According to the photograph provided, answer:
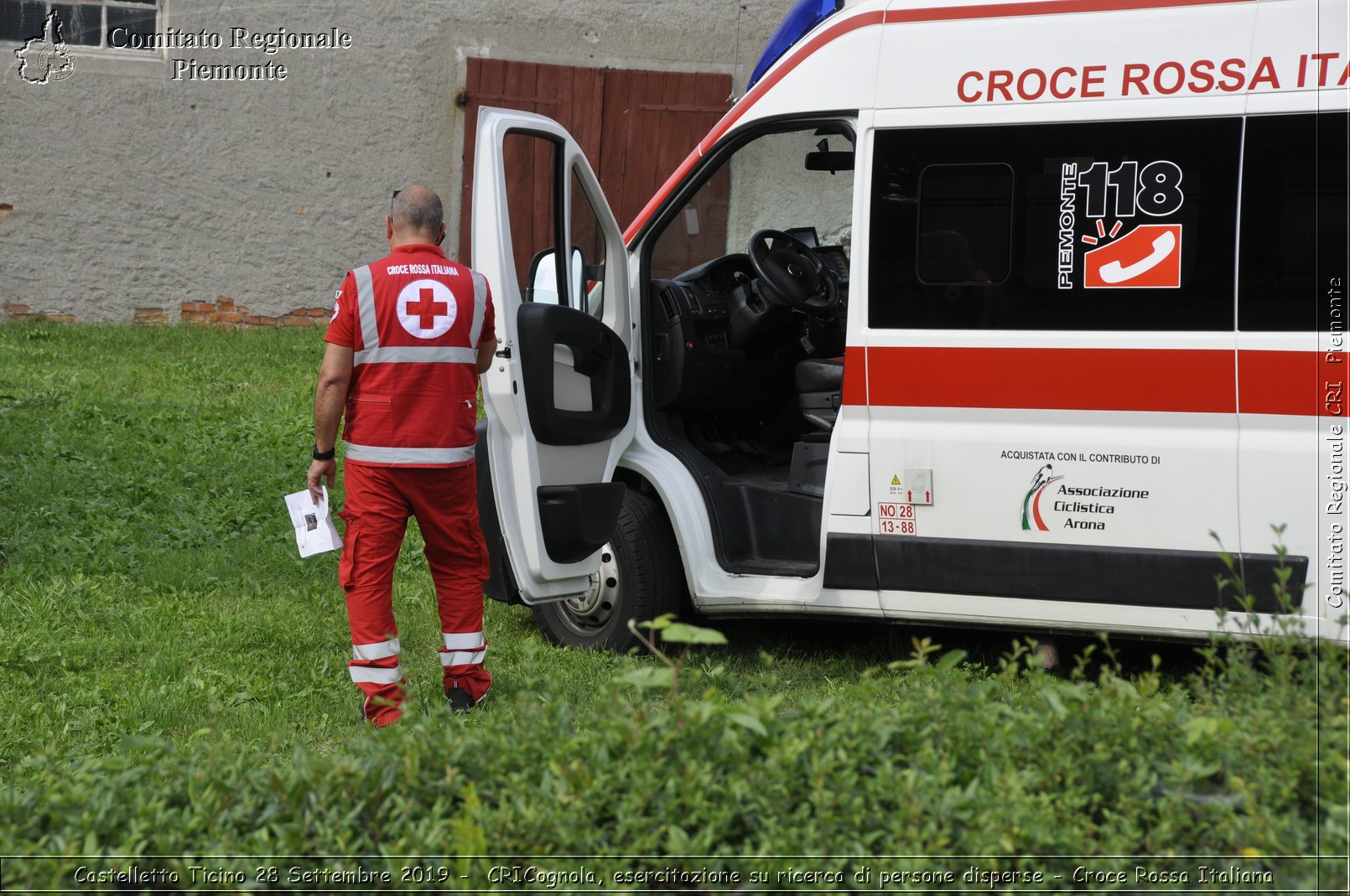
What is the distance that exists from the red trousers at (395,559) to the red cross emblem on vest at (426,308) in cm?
46

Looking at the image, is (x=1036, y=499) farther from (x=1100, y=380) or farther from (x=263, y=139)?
(x=263, y=139)

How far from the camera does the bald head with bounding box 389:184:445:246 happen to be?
479 cm

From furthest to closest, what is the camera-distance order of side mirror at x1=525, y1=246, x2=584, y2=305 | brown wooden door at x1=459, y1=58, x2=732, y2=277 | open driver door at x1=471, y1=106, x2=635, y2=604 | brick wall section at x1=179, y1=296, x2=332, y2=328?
1. brick wall section at x1=179, y1=296, x2=332, y2=328
2. brown wooden door at x1=459, y1=58, x2=732, y2=277
3. side mirror at x1=525, y1=246, x2=584, y2=305
4. open driver door at x1=471, y1=106, x2=635, y2=604

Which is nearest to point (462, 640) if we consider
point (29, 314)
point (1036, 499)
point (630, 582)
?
point (630, 582)

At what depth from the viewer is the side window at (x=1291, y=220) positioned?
169 inches

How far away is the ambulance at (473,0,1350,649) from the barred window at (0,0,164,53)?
8493 mm

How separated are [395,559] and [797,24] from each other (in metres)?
2.55

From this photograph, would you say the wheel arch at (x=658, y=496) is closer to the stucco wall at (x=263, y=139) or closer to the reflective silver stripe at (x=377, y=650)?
the reflective silver stripe at (x=377, y=650)

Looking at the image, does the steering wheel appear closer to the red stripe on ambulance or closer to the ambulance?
the ambulance

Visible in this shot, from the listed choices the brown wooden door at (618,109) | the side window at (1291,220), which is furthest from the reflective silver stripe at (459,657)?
the brown wooden door at (618,109)

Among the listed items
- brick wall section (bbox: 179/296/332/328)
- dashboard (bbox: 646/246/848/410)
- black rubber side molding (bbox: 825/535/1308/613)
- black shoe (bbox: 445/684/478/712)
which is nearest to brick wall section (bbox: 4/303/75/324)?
brick wall section (bbox: 179/296/332/328)

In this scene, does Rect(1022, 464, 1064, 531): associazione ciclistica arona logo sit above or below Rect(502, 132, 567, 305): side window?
below

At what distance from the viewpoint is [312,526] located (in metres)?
4.71

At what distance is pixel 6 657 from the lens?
519 cm
